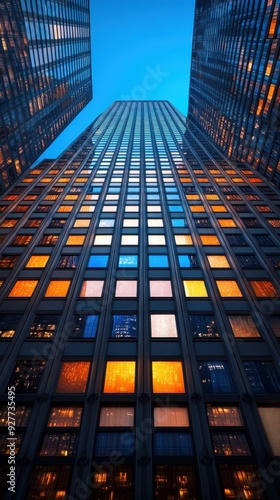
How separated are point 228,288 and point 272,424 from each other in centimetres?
1019

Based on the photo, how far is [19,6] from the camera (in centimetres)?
4916

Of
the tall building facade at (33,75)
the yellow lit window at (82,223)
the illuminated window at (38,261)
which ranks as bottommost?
the illuminated window at (38,261)

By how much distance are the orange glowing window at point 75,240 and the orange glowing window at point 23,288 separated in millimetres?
6624

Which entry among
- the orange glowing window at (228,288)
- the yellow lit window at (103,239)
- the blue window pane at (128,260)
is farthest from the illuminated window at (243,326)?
the yellow lit window at (103,239)

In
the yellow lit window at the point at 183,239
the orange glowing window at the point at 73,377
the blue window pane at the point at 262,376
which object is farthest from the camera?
the yellow lit window at the point at 183,239

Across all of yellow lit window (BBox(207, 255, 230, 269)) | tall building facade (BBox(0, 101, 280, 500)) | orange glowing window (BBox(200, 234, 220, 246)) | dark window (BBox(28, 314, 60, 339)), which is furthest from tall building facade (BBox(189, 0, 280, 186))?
dark window (BBox(28, 314, 60, 339))

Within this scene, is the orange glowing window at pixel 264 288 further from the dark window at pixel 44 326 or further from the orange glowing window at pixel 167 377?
the dark window at pixel 44 326

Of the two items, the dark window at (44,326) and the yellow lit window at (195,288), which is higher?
the yellow lit window at (195,288)

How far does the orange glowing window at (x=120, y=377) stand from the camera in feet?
49.6

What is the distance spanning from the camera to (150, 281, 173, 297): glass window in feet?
70.7

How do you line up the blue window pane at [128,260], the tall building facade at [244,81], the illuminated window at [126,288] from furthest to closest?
the tall building facade at [244,81] → the blue window pane at [128,260] → the illuminated window at [126,288]

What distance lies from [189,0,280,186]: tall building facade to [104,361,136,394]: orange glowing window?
42.7 metres

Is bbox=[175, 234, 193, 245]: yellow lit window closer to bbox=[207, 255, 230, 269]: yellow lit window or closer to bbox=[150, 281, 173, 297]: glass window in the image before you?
bbox=[207, 255, 230, 269]: yellow lit window

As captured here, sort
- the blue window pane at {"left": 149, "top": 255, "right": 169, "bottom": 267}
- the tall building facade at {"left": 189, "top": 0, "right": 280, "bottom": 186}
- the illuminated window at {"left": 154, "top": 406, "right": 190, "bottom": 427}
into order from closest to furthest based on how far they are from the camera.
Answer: the illuminated window at {"left": 154, "top": 406, "right": 190, "bottom": 427} → the blue window pane at {"left": 149, "top": 255, "right": 169, "bottom": 267} → the tall building facade at {"left": 189, "top": 0, "right": 280, "bottom": 186}
